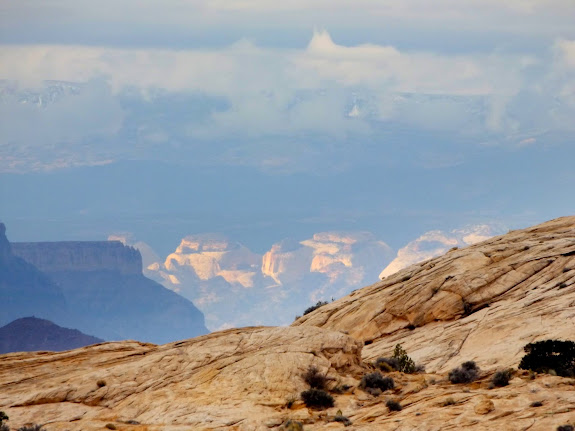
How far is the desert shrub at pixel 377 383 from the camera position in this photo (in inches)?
1706

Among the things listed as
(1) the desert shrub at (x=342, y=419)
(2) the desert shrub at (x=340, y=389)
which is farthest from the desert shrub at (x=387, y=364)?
(1) the desert shrub at (x=342, y=419)

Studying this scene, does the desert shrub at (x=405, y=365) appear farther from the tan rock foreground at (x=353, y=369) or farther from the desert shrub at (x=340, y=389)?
the desert shrub at (x=340, y=389)

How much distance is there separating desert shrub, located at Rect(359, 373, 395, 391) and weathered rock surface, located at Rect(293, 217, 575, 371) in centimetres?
656

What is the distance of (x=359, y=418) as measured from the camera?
39125mm

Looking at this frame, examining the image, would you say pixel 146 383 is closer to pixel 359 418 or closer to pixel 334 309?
pixel 359 418

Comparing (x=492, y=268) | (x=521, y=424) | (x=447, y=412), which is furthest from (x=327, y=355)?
(x=492, y=268)

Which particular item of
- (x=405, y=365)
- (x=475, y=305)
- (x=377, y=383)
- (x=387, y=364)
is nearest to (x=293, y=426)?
(x=377, y=383)

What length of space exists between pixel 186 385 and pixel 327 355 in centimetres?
662

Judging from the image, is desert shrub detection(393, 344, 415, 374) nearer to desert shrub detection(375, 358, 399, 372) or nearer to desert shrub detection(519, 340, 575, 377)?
desert shrub detection(375, 358, 399, 372)

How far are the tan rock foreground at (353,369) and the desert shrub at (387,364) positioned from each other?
1.91 ft

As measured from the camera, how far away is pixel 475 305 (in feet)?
207

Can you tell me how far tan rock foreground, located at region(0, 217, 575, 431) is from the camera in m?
38.6

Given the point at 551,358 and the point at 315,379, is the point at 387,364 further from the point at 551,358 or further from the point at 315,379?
the point at 551,358

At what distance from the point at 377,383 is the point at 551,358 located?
25.3 ft
